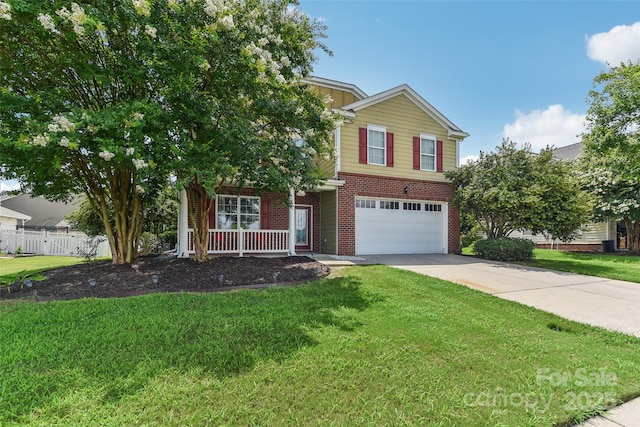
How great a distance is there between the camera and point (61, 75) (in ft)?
20.9

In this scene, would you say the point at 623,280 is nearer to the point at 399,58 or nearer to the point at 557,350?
the point at 557,350

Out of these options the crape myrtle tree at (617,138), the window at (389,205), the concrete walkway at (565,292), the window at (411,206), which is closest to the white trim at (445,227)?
the window at (411,206)

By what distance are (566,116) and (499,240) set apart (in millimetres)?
9487

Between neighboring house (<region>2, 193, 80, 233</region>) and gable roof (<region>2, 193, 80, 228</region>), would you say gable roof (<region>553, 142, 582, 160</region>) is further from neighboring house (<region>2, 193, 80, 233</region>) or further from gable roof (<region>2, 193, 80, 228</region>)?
gable roof (<region>2, 193, 80, 228</region>)

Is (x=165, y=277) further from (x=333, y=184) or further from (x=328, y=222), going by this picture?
(x=328, y=222)

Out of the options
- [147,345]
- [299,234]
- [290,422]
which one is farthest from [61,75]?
[299,234]

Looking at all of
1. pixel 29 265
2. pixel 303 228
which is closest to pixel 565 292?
pixel 303 228

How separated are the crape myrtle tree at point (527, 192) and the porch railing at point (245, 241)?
7.42 m

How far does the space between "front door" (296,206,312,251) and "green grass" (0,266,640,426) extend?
808 centimetres

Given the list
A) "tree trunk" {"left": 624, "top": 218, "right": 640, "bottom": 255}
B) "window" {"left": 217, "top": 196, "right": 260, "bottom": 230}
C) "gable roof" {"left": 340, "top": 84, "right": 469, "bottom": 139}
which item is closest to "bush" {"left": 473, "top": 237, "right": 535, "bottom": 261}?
"gable roof" {"left": 340, "top": 84, "right": 469, "bottom": 139}

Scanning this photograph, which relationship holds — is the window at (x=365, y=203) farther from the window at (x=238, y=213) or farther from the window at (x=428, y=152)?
the window at (x=238, y=213)

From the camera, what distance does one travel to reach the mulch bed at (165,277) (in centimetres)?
590

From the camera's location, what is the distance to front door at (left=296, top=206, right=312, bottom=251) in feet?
43.1

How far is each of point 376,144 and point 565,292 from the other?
807 centimetres
